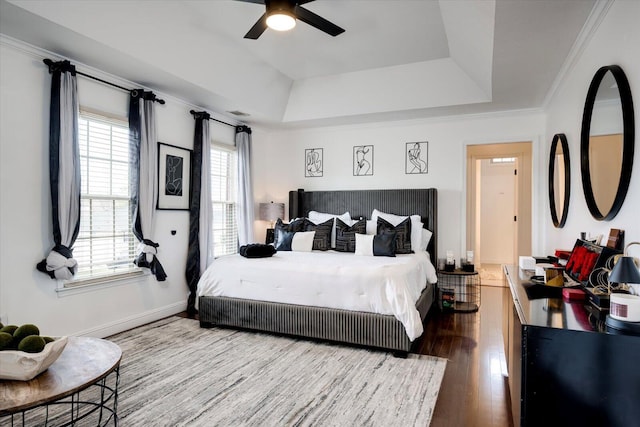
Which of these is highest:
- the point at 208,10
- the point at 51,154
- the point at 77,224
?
the point at 208,10

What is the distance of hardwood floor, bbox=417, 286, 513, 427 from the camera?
2.30 metres

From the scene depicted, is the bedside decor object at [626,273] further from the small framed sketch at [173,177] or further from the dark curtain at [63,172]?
→ the small framed sketch at [173,177]

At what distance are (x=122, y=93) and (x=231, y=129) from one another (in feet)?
6.01

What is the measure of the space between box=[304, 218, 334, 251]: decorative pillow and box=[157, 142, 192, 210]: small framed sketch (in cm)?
Result: 167

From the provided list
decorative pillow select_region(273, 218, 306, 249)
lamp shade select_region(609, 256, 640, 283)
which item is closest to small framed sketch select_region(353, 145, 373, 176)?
decorative pillow select_region(273, 218, 306, 249)

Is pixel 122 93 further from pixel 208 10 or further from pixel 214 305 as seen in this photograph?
pixel 214 305

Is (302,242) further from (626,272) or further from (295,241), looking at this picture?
(626,272)

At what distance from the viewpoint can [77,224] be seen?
3336 millimetres

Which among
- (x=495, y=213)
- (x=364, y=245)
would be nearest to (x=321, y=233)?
(x=364, y=245)

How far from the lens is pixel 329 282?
346 cm

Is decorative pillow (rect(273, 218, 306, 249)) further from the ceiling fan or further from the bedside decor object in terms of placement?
the bedside decor object

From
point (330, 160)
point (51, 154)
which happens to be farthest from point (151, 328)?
point (330, 160)

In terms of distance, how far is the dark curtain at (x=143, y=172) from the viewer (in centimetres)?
394

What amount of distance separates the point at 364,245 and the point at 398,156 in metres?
1.74
